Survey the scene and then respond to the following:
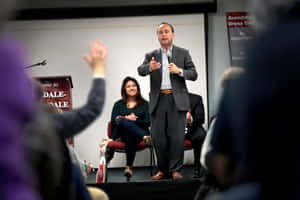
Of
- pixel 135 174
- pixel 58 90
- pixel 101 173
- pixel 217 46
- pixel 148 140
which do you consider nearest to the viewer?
pixel 101 173

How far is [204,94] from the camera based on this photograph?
237 inches

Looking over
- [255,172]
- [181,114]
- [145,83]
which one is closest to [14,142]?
[255,172]

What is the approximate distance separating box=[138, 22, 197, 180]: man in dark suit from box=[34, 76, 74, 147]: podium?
1.99m

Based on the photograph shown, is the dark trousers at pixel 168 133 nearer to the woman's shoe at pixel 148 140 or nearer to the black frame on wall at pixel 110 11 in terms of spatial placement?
the woman's shoe at pixel 148 140

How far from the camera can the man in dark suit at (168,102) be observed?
4051 millimetres

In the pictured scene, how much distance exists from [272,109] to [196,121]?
425 cm

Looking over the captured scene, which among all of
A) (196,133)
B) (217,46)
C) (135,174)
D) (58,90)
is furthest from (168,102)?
(217,46)

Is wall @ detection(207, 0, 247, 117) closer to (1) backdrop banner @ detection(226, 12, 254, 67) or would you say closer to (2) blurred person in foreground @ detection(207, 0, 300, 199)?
(1) backdrop banner @ detection(226, 12, 254, 67)

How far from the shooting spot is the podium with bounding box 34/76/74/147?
5641 millimetres

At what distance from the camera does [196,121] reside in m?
4.99

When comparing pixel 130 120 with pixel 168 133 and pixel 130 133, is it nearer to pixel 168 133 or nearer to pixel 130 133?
pixel 130 133

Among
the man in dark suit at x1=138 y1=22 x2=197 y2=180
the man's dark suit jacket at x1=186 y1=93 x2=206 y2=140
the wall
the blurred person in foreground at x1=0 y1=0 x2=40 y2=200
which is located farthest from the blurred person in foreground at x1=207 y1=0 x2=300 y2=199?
the wall

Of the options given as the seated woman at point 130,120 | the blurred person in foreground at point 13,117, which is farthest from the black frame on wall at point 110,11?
the blurred person in foreground at point 13,117

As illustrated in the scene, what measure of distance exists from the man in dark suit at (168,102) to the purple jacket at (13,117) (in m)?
3.28
